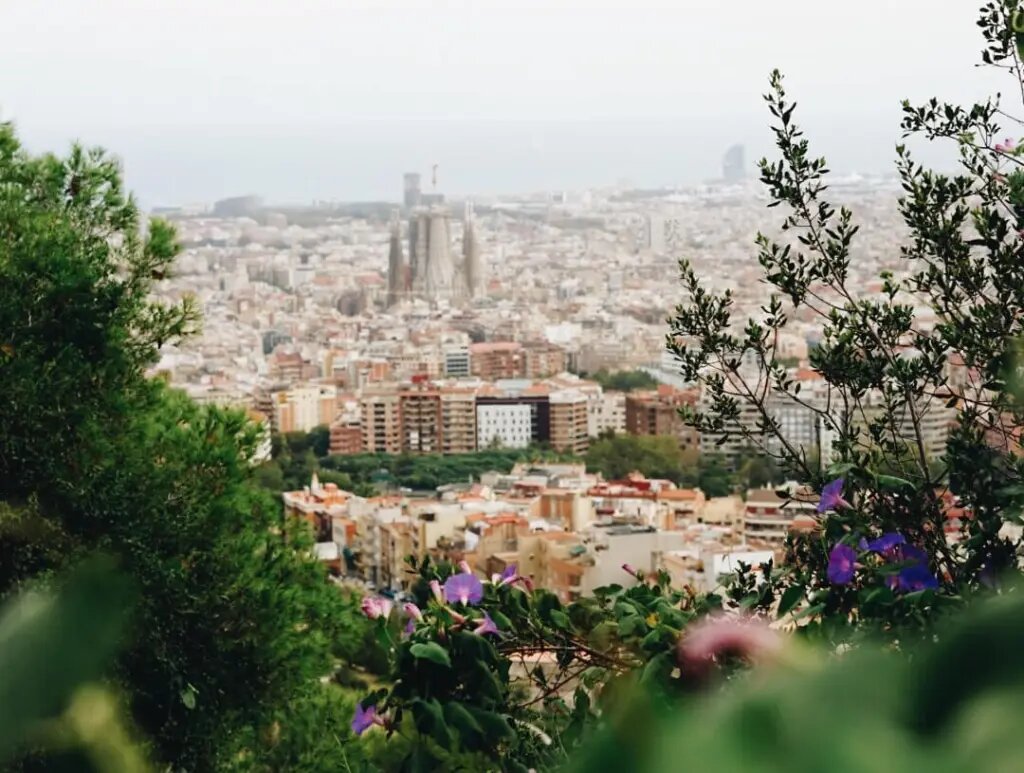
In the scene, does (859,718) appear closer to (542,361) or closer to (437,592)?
(437,592)

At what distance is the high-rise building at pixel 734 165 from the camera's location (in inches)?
1607

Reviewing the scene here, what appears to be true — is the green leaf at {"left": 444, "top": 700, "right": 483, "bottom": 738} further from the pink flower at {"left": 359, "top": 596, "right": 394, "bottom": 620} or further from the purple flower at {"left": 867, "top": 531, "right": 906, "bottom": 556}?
the purple flower at {"left": 867, "top": 531, "right": 906, "bottom": 556}

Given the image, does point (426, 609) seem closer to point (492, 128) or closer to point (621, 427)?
point (621, 427)

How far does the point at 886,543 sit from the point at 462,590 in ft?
0.96

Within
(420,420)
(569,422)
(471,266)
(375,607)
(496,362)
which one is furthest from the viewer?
(471,266)

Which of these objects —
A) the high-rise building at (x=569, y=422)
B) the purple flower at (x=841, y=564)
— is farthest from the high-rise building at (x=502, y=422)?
the purple flower at (x=841, y=564)

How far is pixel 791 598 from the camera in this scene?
0.98 metres

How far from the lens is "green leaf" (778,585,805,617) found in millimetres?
968

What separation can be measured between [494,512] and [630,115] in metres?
32.0

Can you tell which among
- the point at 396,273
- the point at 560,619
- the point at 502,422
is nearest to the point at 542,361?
the point at 502,422

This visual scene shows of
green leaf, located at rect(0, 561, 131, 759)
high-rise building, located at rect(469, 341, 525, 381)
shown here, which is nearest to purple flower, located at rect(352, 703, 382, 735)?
green leaf, located at rect(0, 561, 131, 759)

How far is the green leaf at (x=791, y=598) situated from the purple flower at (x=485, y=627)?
0.61 feet

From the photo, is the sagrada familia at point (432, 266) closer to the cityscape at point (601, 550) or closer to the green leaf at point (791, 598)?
the cityscape at point (601, 550)

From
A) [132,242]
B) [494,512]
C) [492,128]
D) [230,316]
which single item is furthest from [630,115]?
[132,242]
